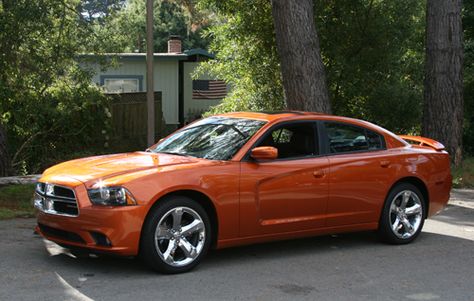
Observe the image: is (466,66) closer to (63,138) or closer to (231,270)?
(63,138)

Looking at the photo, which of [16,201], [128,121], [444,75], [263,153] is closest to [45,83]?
[16,201]

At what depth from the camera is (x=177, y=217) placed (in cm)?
585

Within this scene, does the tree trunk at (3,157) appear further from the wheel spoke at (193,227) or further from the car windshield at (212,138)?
the wheel spoke at (193,227)

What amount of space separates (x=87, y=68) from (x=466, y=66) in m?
10.3

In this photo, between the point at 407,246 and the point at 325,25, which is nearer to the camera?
the point at 407,246

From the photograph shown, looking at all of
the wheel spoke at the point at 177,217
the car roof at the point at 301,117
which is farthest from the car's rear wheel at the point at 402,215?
the wheel spoke at the point at 177,217

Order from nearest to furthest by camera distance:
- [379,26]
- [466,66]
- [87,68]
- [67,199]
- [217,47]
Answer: [67,199] < [87,68] < [379,26] < [217,47] < [466,66]

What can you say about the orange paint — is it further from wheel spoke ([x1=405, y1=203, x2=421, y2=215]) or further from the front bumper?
wheel spoke ([x1=405, y1=203, x2=421, y2=215])

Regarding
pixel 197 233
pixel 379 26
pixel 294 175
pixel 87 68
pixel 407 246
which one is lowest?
pixel 407 246

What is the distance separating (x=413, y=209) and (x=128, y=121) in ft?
39.3

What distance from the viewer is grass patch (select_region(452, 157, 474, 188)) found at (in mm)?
12273

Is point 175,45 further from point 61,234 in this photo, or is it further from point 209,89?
point 61,234

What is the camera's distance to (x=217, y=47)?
1548cm

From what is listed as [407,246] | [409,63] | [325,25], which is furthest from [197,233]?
[409,63]
